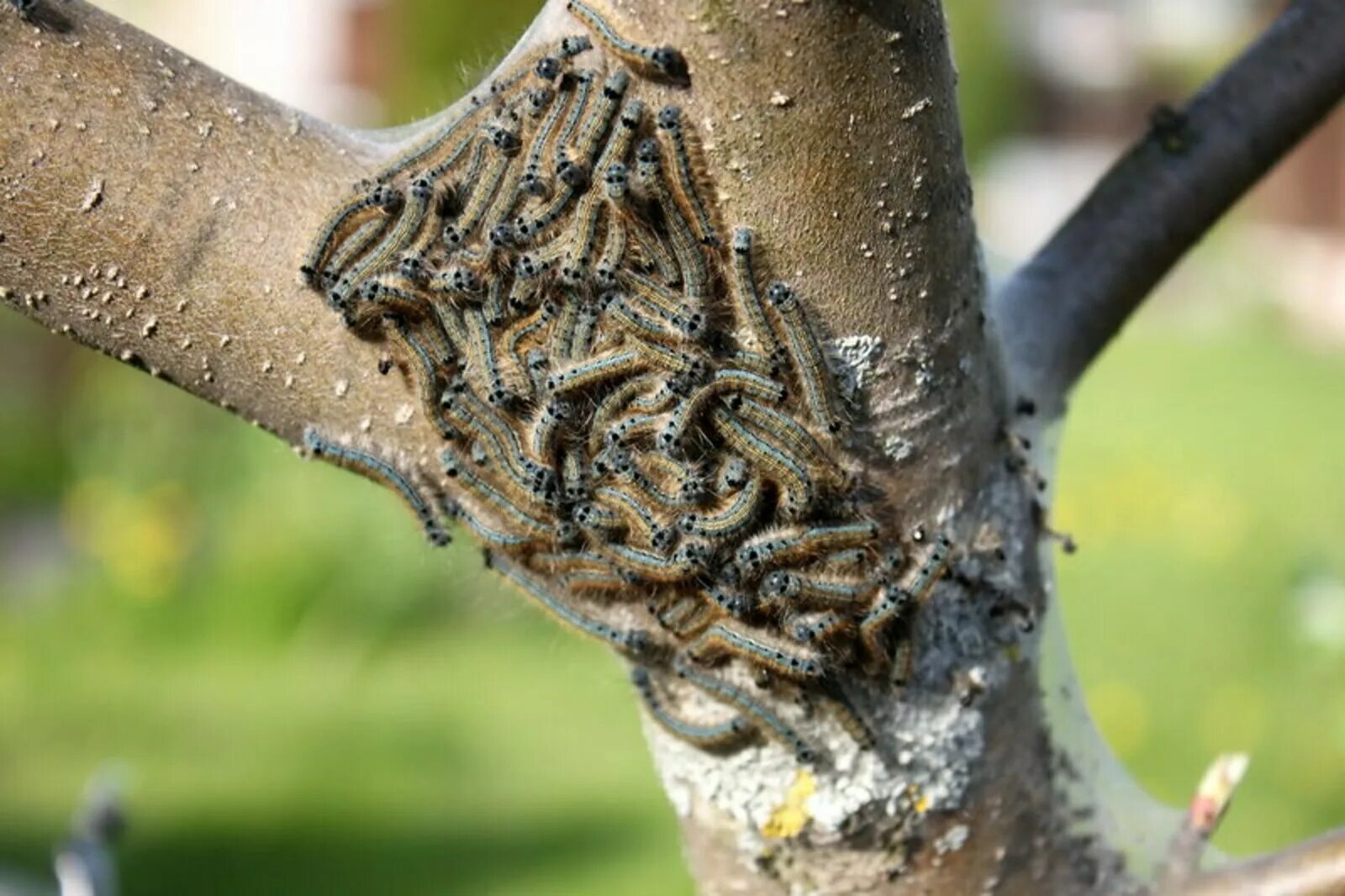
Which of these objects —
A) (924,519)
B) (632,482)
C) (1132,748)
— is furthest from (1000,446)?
(1132,748)

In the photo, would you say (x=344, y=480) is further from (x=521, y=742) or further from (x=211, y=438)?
(x=521, y=742)

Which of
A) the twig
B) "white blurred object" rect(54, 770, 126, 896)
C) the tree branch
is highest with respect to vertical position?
the tree branch

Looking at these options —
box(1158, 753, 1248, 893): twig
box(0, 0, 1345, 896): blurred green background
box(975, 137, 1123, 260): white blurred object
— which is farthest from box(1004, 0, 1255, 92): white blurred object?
box(1158, 753, 1248, 893): twig

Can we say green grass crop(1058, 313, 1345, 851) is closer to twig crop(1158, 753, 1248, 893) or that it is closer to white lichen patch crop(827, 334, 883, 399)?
twig crop(1158, 753, 1248, 893)

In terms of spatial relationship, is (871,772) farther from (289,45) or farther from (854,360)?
(289,45)

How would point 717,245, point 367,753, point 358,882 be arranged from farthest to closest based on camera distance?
1. point 367,753
2. point 358,882
3. point 717,245

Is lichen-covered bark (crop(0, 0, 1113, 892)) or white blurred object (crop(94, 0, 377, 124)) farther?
white blurred object (crop(94, 0, 377, 124))
